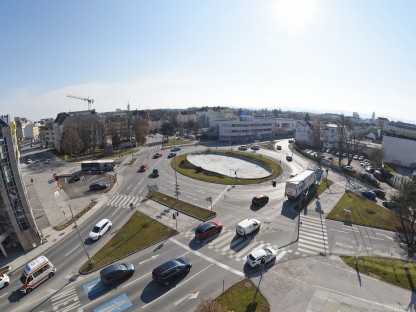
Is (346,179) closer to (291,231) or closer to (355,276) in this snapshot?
(291,231)

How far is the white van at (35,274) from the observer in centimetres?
2702

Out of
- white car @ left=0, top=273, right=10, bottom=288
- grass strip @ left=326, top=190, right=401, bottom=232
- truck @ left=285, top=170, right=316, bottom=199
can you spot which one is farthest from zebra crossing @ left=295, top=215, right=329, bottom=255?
white car @ left=0, top=273, right=10, bottom=288

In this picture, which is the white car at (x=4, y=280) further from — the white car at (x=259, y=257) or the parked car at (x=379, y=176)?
the parked car at (x=379, y=176)

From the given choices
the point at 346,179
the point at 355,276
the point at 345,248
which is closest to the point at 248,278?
the point at 355,276

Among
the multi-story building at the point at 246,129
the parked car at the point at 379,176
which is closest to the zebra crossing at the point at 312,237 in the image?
the parked car at the point at 379,176

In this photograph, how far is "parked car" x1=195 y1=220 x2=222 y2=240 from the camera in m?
34.7

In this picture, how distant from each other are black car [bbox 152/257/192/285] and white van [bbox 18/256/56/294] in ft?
42.3

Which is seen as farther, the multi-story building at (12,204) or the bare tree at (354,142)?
the bare tree at (354,142)

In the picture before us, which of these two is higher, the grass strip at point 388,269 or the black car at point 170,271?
the black car at point 170,271

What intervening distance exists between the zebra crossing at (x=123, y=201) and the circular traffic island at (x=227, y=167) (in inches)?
676

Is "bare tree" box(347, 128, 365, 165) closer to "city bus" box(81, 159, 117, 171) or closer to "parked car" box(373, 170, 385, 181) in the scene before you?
"parked car" box(373, 170, 385, 181)

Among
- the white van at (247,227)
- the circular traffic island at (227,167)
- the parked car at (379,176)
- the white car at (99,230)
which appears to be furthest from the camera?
the parked car at (379,176)

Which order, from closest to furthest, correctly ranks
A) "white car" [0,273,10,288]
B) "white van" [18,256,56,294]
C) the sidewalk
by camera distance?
"white van" [18,256,56,294]
"white car" [0,273,10,288]
the sidewalk

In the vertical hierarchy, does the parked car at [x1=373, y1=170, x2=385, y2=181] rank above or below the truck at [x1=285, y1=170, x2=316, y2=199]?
below
